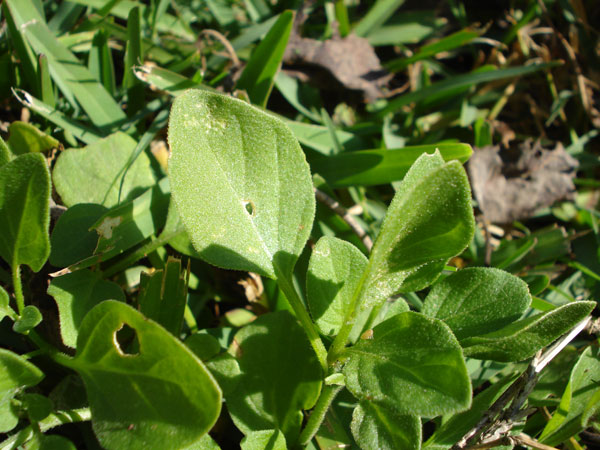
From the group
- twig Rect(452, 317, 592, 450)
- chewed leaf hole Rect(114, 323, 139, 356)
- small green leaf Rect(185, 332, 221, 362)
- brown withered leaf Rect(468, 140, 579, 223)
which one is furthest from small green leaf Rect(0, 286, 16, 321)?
brown withered leaf Rect(468, 140, 579, 223)

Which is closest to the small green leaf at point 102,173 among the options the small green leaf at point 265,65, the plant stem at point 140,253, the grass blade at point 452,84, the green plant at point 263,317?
the green plant at point 263,317

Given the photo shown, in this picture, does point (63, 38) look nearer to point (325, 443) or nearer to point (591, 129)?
point (325, 443)

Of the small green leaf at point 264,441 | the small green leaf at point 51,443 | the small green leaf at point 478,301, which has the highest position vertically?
the small green leaf at point 478,301

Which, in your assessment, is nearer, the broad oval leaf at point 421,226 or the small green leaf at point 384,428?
the broad oval leaf at point 421,226

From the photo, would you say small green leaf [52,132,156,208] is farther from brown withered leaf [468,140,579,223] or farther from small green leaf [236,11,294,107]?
brown withered leaf [468,140,579,223]

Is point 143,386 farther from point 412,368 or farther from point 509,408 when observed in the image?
point 509,408

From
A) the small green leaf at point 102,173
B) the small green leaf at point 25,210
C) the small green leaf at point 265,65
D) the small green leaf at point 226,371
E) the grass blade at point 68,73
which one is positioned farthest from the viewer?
the small green leaf at point 265,65

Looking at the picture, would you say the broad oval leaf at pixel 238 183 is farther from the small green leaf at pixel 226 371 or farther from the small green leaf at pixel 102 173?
the small green leaf at pixel 102 173
